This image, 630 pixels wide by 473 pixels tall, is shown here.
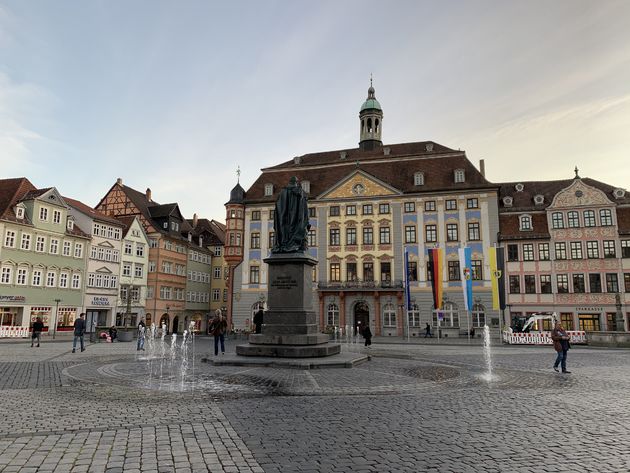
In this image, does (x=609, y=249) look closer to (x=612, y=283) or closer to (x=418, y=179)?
(x=612, y=283)

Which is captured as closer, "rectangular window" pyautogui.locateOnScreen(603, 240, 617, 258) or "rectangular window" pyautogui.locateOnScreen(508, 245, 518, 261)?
"rectangular window" pyautogui.locateOnScreen(603, 240, 617, 258)

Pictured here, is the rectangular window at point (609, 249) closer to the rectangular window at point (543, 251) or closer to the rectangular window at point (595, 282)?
the rectangular window at point (595, 282)

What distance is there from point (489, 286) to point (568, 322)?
23.8 feet

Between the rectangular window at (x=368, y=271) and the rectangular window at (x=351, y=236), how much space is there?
253 centimetres

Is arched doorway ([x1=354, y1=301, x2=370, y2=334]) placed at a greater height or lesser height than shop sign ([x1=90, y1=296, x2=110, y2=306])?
lesser

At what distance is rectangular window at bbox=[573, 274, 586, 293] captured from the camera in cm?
4153

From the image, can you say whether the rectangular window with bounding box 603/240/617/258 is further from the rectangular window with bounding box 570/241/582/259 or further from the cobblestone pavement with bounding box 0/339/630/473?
the cobblestone pavement with bounding box 0/339/630/473

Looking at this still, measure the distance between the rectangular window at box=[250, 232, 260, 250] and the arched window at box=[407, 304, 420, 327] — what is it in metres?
17.0

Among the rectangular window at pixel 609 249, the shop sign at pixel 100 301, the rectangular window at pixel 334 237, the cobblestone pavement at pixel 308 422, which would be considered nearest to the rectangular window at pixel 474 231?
the rectangular window at pixel 609 249

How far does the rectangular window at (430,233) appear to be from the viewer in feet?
148

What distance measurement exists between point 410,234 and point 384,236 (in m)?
2.51

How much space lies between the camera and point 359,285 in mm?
45469

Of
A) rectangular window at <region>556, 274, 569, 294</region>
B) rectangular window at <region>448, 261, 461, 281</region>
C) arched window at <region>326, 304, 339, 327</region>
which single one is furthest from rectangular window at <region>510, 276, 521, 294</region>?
arched window at <region>326, 304, 339, 327</region>

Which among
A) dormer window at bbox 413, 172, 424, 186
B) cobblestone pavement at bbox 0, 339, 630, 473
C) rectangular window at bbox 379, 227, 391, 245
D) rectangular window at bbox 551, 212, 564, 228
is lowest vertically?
cobblestone pavement at bbox 0, 339, 630, 473
